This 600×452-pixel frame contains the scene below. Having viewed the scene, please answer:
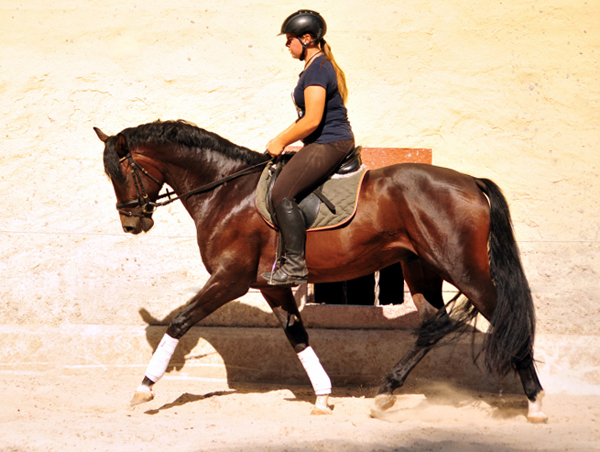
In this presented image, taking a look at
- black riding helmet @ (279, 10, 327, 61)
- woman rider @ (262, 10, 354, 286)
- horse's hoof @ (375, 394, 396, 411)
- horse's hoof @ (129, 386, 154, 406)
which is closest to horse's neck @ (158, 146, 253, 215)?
woman rider @ (262, 10, 354, 286)

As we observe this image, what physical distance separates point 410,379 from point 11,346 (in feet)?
12.7

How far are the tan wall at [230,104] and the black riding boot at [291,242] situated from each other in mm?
1980

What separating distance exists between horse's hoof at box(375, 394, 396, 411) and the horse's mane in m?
2.15

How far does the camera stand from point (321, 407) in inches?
187

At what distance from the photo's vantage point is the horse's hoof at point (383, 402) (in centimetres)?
473

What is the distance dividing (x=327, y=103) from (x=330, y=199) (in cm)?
75

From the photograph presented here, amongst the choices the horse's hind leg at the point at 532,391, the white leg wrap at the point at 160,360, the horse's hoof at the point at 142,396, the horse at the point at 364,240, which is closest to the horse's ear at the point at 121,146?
the horse at the point at 364,240

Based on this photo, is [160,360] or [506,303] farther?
[160,360]

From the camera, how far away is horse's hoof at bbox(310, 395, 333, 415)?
15.6 ft

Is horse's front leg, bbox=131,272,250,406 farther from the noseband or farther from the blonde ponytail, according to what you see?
the blonde ponytail

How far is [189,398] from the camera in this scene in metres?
5.15

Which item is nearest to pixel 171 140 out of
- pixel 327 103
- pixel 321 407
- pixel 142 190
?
pixel 142 190

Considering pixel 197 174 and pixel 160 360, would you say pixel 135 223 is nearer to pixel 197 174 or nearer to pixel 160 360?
pixel 197 174

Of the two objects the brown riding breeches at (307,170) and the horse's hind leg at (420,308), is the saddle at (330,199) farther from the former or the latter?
the horse's hind leg at (420,308)
